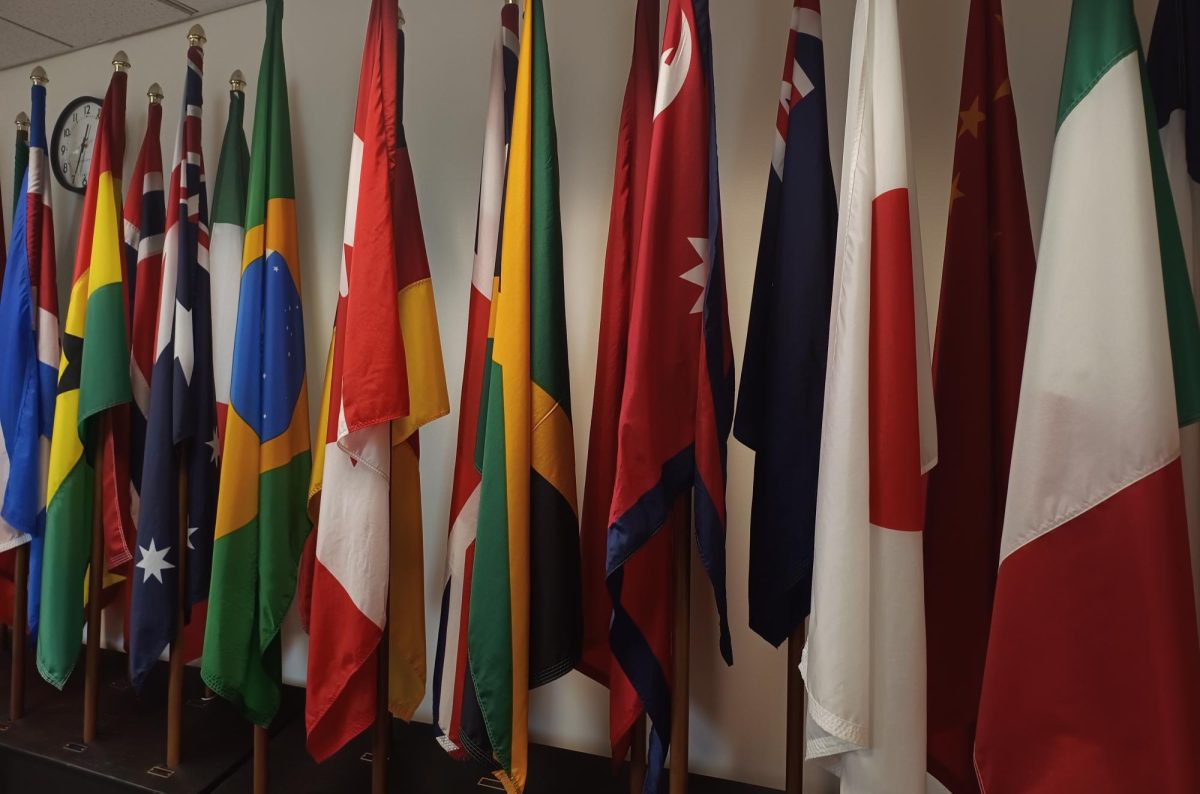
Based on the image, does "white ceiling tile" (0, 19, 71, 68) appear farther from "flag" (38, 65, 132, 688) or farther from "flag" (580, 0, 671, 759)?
"flag" (580, 0, 671, 759)

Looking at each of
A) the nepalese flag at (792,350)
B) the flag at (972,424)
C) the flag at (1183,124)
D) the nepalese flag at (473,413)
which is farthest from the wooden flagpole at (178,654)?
the flag at (1183,124)

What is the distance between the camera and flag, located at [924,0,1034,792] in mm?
1022

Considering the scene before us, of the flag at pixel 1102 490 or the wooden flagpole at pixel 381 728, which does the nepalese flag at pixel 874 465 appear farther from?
the wooden flagpole at pixel 381 728

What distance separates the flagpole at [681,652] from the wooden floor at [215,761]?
0.98ft

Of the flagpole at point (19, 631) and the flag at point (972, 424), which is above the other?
the flag at point (972, 424)

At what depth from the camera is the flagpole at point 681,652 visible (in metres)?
1.14

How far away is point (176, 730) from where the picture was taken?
59.1 inches

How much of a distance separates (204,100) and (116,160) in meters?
0.35

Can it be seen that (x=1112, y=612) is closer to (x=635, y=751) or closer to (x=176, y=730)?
(x=635, y=751)

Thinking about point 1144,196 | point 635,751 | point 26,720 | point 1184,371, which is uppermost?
point 1144,196

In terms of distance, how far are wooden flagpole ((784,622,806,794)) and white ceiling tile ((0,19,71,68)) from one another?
264 centimetres

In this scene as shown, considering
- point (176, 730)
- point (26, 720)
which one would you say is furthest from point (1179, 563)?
point (26, 720)

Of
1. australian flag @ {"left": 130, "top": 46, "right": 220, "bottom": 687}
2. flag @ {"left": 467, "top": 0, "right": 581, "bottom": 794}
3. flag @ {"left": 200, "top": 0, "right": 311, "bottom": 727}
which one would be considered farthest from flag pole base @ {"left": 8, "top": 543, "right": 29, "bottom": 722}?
flag @ {"left": 467, "top": 0, "right": 581, "bottom": 794}

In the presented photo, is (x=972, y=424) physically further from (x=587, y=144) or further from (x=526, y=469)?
(x=587, y=144)
